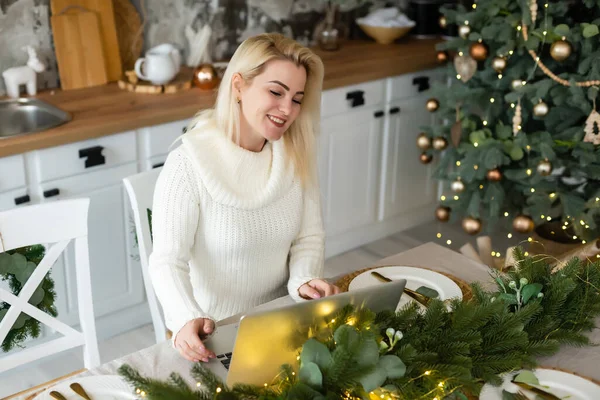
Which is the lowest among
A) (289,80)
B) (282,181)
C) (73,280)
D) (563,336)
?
(73,280)

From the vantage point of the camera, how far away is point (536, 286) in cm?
147

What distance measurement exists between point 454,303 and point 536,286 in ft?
0.62

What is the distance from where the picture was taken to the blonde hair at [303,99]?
1671 millimetres

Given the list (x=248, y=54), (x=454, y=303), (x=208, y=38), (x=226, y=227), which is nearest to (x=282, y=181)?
(x=226, y=227)

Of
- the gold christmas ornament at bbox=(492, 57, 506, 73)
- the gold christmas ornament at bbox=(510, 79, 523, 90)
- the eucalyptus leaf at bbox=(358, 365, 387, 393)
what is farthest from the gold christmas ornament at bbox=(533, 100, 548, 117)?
the eucalyptus leaf at bbox=(358, 365, 387, 393)

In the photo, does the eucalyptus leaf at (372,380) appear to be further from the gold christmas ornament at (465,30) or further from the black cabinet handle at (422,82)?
the black cabinet handle at (422,82)

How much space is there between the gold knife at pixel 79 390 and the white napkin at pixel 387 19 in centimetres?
280

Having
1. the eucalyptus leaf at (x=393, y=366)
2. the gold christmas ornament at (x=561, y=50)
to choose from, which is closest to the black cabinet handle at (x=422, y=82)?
the gold christmas ornament at (x=561, y=50)

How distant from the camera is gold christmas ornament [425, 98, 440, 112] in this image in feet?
10.8

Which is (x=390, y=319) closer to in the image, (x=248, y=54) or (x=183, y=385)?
(x=183, y=385)

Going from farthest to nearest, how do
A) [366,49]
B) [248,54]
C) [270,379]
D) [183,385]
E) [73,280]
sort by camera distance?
[366,49], [73,280], [248,54], [270,379], [183,385]

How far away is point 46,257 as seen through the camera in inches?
64.7

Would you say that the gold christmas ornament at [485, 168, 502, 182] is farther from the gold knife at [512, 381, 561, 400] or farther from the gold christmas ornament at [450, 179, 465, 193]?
the gold knife at [512, 381, 561, 400]

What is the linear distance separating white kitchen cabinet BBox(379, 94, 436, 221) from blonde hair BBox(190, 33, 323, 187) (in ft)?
5.61
